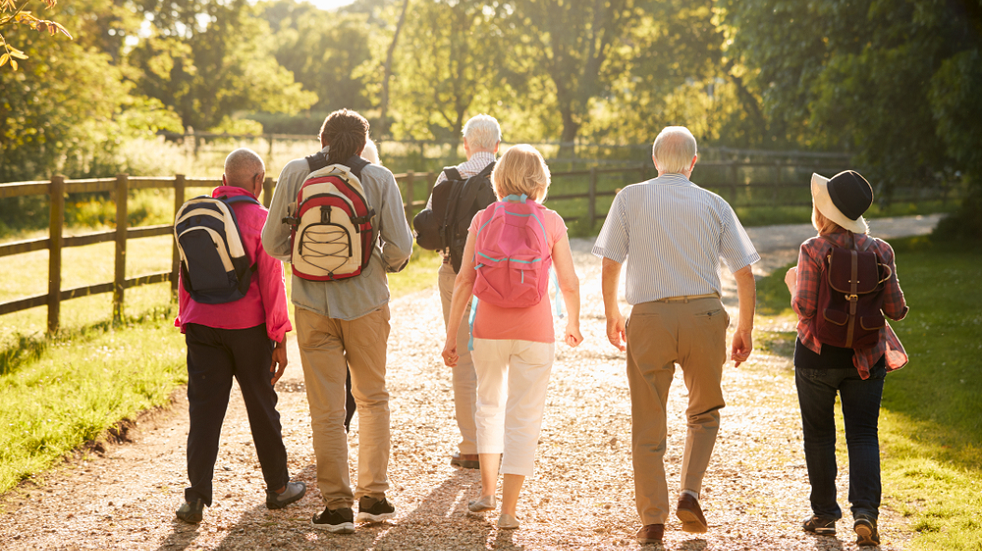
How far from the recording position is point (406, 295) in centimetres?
1134

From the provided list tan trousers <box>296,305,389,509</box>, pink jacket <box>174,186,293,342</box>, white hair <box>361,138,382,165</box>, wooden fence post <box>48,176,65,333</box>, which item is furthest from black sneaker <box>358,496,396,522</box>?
wooden fence post <box>48,176,65,333</box>

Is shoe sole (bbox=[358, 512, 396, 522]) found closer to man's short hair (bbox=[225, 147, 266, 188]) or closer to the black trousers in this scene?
the black trousers

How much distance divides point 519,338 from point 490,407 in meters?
0.41

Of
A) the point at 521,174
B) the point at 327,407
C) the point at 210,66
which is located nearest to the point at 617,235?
the point at 521,174

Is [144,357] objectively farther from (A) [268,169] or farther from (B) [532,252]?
(A) [268,169]

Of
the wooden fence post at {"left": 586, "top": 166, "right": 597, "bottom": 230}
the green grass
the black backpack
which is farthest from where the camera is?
the wooden fence post at {"left": 586, "top": 166, "right": 597, "bottom": 230}

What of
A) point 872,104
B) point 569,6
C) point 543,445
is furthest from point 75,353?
point 569,6

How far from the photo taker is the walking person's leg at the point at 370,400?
3965 millimetres

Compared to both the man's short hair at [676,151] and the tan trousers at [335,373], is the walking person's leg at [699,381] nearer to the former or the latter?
the man's short hair at [676,151]

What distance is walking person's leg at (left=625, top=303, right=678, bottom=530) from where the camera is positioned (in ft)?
12.7

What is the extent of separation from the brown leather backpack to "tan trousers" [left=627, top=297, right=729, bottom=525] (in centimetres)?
48

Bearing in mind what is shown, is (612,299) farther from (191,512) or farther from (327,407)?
(191,512)

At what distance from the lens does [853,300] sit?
151 inches

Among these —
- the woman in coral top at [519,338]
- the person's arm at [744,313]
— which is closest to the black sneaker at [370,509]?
the woman in coral top at [519,338]
